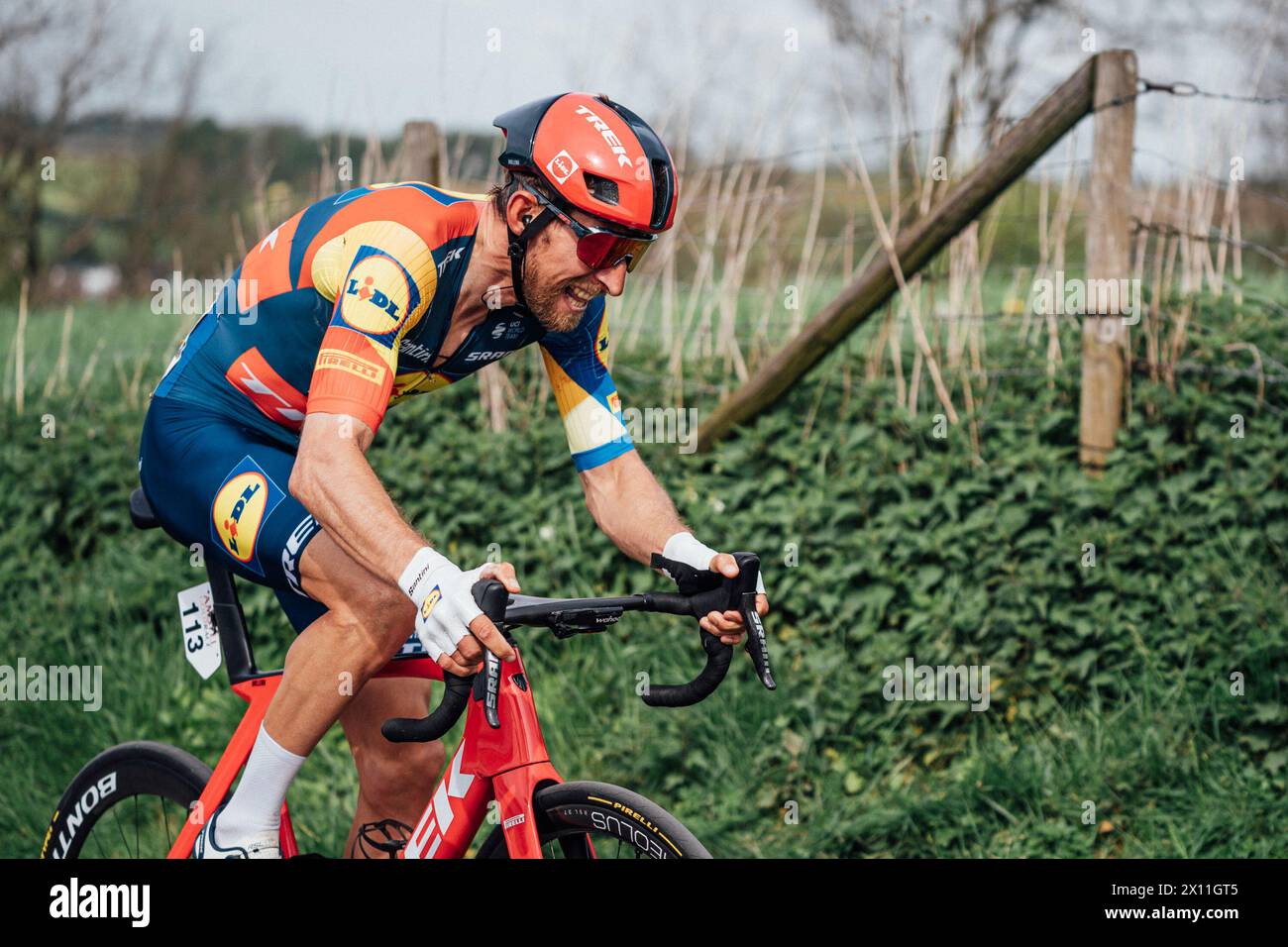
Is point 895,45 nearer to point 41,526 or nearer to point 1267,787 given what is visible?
point 1267,787

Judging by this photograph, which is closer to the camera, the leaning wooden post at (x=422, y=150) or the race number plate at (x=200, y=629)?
the race number plate at (x=200, y=629)

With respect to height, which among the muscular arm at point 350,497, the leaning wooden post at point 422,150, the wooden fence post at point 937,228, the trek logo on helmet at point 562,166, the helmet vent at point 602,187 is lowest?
the muscular arm at point 350,497

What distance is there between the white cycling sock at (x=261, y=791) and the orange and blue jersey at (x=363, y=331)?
785 millimetres

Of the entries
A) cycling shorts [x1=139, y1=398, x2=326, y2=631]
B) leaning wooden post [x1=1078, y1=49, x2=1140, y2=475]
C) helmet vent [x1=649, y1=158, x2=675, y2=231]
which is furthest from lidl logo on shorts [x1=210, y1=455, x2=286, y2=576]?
leaning wooden post [x1=1078, y1=49, x2=1140, y2=475]

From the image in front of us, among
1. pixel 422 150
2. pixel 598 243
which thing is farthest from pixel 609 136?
pixel 422 150

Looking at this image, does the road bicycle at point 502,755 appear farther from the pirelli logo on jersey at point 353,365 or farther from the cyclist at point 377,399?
the pirelli logo on jersey at point 353,365

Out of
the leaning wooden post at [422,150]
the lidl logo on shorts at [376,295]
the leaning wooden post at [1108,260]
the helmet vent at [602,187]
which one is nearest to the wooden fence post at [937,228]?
the leaning wooden post at [1108,260]

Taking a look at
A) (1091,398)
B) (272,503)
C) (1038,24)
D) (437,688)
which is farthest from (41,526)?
(1038,24)

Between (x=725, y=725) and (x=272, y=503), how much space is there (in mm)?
2469

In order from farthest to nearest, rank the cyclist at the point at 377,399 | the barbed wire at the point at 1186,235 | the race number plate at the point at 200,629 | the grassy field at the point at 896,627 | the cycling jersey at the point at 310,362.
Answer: the barbed wire at the point at 1186,235 → the grassy field at the point at 896,627 → the race number plate at the point at 200,629 → the cycling jersey at the point at 310,362 → the cyclist at the point at 377,399

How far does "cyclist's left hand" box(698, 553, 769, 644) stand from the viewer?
8.85 ft

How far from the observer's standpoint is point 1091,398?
5449 millimetres

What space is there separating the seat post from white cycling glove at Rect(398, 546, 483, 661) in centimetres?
102

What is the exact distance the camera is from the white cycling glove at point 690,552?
281 cm
